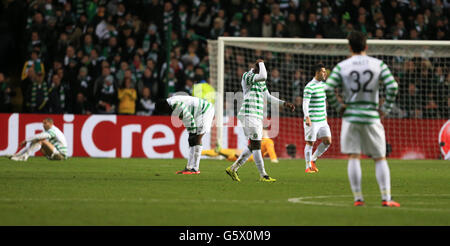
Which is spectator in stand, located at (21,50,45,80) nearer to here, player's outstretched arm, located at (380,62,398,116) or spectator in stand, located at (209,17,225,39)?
spectator in stand, located at (209,17,225,39)

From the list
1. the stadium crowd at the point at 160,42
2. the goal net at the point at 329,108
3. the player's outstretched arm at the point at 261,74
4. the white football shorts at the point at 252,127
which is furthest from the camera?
the stadium crowd at the point at 160,42

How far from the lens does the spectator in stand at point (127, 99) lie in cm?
2253

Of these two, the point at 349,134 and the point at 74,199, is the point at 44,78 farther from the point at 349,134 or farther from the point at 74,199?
the point at 349,134

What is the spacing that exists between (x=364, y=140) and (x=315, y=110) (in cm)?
767

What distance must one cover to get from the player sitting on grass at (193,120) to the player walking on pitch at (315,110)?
200cm

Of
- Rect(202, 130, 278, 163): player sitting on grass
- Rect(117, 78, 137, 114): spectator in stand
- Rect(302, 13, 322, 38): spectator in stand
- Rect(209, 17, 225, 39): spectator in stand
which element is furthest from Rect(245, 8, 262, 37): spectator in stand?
Rect(117, 78, 137, 114): spectator in stand

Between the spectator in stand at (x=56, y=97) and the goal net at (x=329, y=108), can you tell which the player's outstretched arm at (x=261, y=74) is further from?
the spectator in stand at (x=56, y=97)

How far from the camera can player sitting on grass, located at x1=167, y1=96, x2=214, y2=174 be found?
611 inches

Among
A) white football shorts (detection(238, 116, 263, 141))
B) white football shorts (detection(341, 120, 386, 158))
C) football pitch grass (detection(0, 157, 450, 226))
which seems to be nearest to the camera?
football pitch grass (detection(0, 157, 450, 226))

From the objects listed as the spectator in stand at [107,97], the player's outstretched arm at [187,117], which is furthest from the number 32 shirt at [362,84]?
the spectator in stand at [107,97]

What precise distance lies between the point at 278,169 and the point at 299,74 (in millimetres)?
6366

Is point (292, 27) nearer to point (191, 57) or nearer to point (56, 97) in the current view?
point (191, 57)

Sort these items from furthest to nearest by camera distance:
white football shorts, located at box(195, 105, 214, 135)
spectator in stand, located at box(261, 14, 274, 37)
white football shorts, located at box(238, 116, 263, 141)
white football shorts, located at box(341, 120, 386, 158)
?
spectator in stand, located at box(261, 14, 274, 37)
white football shorts, located at box(195, 105, 214, 135)
white football shorts, located at box(238, 116, 263, 141)
white football shorts, located at box(341, 120, 386, 158)

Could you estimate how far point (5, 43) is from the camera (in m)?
23.7
